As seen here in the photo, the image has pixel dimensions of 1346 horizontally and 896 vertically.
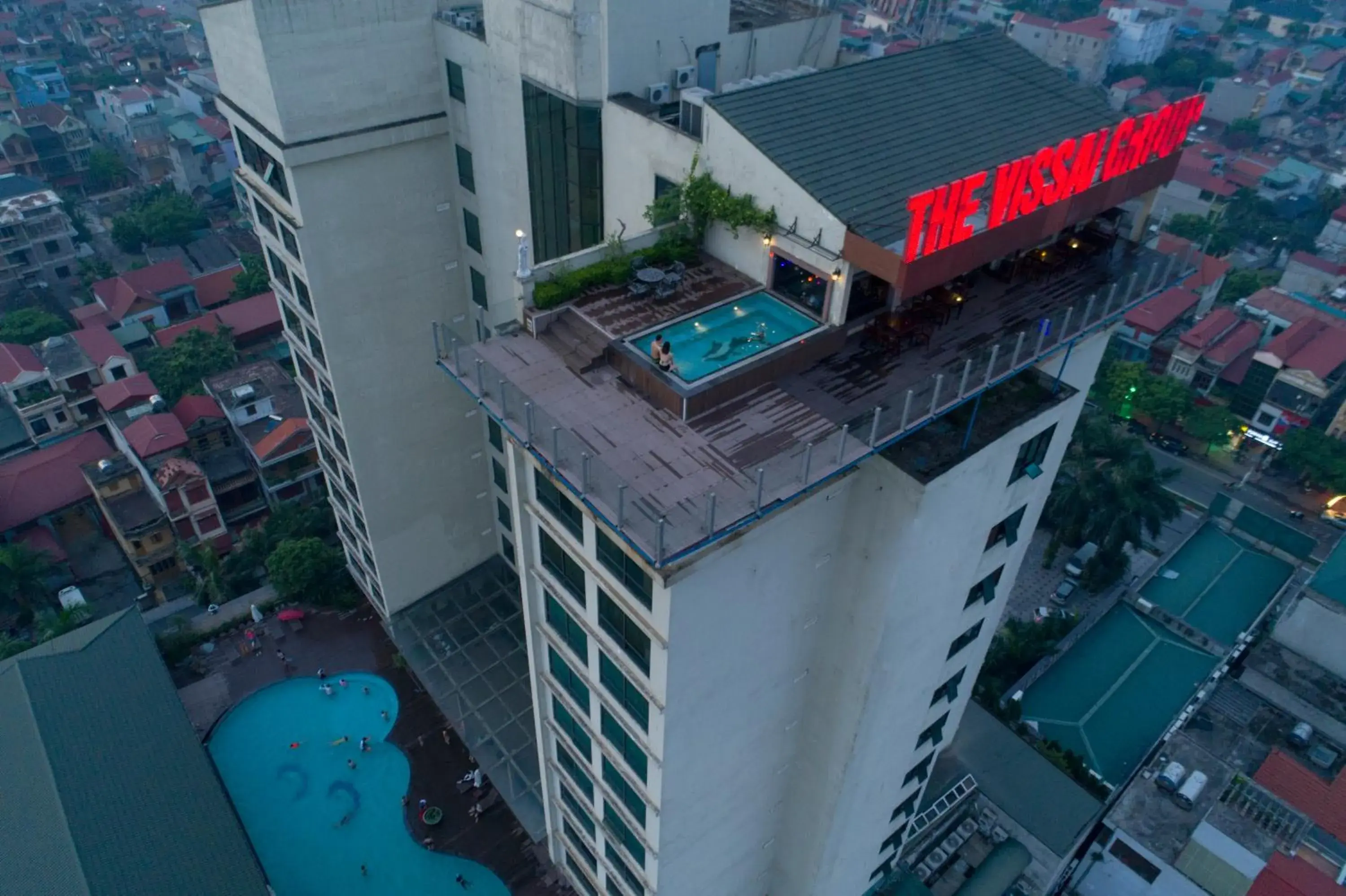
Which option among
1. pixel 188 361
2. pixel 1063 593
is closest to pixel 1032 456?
pixel 1063 593

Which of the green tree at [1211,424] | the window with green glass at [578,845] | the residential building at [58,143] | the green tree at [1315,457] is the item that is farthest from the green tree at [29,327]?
the green tree at [1315,457]

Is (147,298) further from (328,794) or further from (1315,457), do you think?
(1315,457)

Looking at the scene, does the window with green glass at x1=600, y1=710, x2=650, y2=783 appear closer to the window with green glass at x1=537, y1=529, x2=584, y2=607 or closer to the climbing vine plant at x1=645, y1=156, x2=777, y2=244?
the window with green glass at x1=537, y1=529, x2=584, y2=607

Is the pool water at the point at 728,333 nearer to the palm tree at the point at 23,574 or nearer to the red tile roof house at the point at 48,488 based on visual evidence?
the palm tree at the point at 23,574

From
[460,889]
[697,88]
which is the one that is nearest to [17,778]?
[460,889]

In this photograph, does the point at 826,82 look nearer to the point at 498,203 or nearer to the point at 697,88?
the point at 697,88

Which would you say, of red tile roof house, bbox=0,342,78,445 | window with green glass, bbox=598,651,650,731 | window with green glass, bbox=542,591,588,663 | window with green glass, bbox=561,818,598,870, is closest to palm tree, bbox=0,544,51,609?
red tile roof house, bbox=0,342,78,445

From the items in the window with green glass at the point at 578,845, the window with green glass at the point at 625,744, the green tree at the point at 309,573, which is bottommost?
the green tree at the point at 309,573
